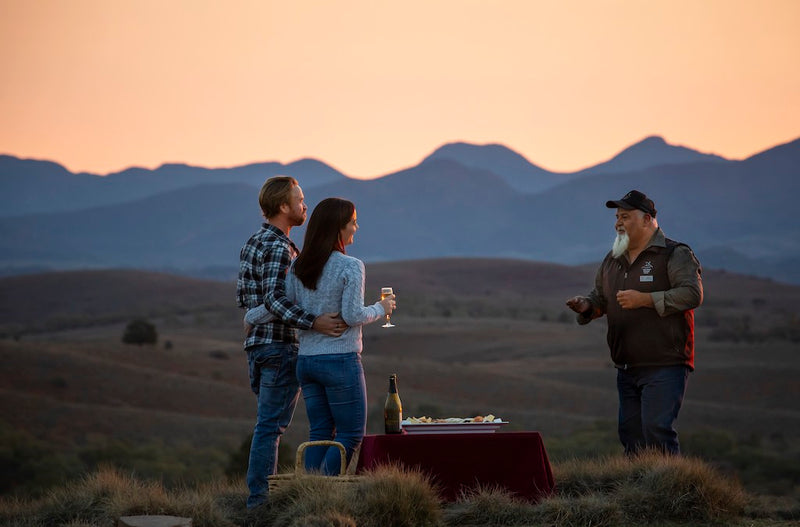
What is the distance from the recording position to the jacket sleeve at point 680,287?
24.3ft

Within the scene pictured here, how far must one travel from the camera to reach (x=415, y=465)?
23.5 ft

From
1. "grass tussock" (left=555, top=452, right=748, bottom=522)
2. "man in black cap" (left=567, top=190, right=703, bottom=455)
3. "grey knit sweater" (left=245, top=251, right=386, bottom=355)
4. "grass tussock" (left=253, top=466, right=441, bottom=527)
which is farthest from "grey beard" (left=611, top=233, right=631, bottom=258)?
"grass tussock" (left=253, top=466, right=441, bottom=527)

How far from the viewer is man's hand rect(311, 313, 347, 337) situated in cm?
697

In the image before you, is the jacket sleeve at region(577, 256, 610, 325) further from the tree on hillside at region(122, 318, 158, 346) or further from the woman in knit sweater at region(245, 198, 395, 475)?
the tree on hillside at region(122, 318, 158, 346)

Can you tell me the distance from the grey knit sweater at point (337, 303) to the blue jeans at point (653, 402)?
6.02ft

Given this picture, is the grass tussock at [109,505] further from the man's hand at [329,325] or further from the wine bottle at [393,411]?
the man's hand at [329,325]

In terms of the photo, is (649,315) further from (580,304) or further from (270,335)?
(270,335)

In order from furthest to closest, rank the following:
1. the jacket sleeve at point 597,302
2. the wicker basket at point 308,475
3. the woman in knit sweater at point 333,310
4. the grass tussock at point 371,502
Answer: the jacket sleeve at point 597,302, the woman in knit sweater at point 333,310, the wicker basket at point 308,475, the grass tussock at point 371,502

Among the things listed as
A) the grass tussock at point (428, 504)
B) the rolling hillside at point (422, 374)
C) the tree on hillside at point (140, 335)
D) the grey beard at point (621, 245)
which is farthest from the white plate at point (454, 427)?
the tree on hillside at point (140, 335)

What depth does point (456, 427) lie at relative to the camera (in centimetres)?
709

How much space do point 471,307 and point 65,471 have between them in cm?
4772

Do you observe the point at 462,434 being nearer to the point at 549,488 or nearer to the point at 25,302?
the point at 549,488

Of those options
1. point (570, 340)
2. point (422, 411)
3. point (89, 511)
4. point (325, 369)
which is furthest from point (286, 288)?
point (570, 340)

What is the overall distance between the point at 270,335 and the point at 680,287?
2.65m
